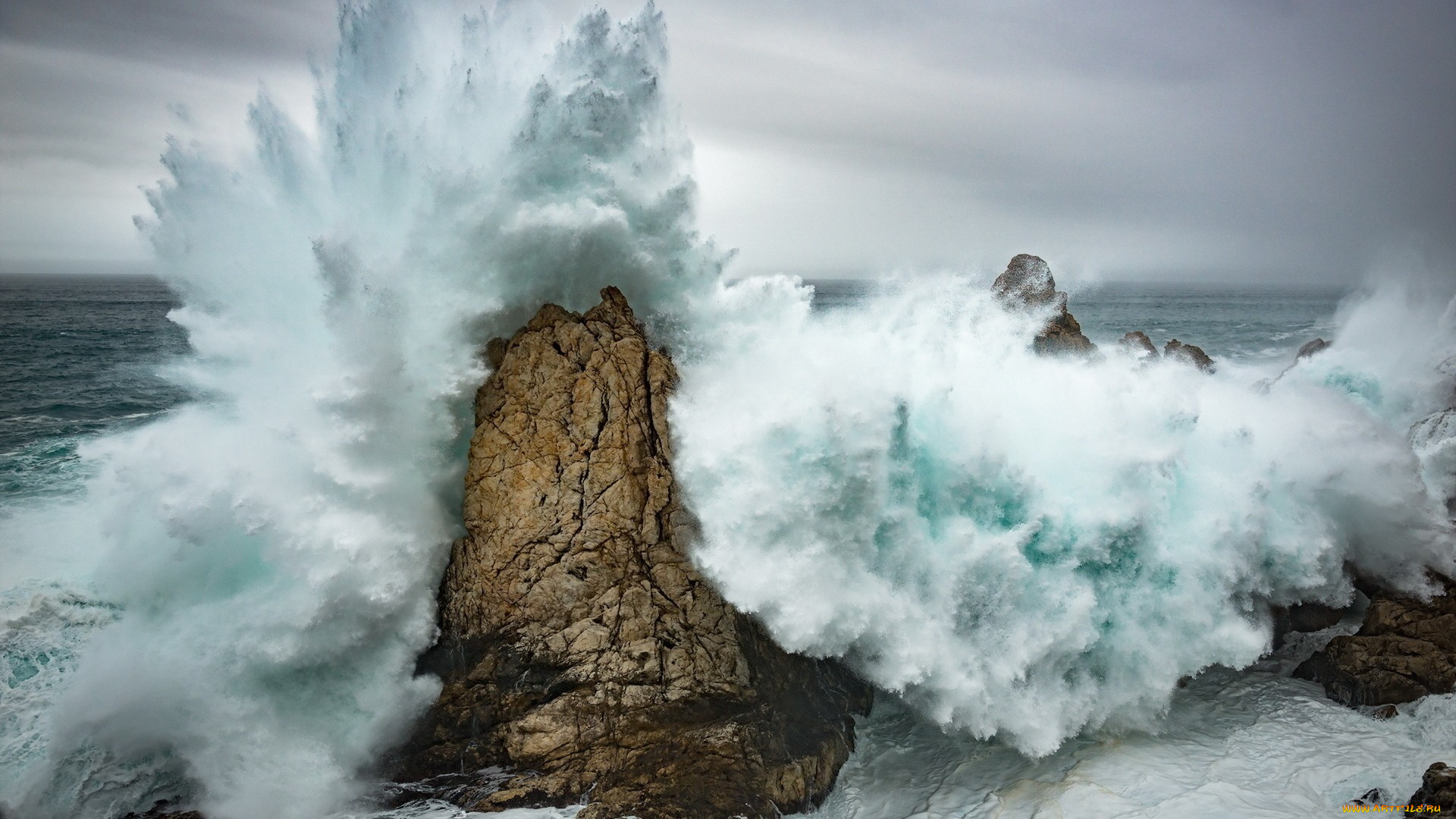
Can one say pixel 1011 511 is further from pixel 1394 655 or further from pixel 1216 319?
pixel 1216 319

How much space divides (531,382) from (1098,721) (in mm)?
6561

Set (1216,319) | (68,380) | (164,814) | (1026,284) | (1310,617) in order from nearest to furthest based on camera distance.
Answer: (164,814) → (1310,617) → (1026,284) → (68,380) → (1216,319)

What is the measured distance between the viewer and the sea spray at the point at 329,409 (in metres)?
6.62

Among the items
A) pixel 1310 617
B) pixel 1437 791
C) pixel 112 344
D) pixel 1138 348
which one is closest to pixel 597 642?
pixel 1437 791

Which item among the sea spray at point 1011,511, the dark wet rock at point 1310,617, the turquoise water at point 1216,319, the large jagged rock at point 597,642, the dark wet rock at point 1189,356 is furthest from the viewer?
the turquoise water at point 1216,319

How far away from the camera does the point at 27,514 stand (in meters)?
9.88

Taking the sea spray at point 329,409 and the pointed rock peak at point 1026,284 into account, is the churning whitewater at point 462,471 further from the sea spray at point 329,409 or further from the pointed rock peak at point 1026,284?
the pointed rock peak at point 1026,284

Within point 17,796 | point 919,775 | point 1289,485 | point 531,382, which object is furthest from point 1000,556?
point 17,796

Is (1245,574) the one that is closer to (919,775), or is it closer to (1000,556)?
(1000,556)

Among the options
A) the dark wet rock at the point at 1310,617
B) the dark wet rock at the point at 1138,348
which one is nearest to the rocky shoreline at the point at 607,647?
the dark wet rock at the point at 1310,617

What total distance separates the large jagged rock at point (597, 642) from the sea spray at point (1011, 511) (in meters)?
0.46

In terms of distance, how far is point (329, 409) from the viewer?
7367 mm

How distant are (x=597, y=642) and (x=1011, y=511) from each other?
4.44 meters

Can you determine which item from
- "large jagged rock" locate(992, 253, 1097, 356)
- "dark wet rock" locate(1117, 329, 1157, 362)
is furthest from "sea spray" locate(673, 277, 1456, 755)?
"large jagged rock" locate(992, 253, 1097, 356)
